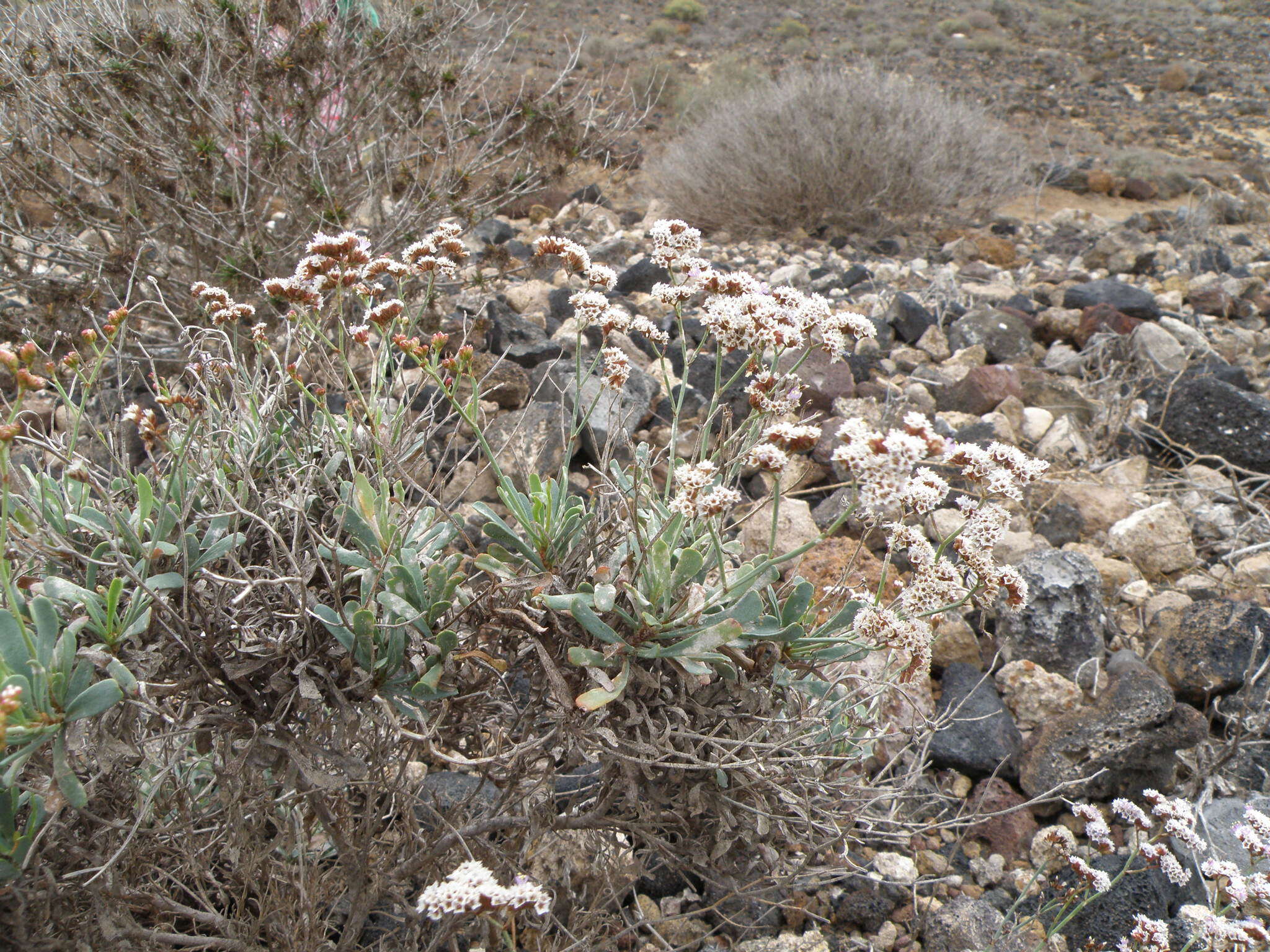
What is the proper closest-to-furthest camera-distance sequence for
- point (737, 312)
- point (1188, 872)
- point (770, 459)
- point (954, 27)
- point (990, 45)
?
point (770, 459), point (737, 312), point (1188, 872), point (990, 45), point (954, 27)

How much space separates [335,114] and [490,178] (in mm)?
801

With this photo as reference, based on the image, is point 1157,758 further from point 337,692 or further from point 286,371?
point 286,371

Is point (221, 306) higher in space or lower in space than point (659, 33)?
higher

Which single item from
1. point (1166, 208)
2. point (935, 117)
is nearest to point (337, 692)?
point (935, 117)

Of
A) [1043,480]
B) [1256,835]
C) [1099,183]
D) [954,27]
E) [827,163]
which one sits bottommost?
[1099,183]

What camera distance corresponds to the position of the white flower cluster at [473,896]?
3.54ft

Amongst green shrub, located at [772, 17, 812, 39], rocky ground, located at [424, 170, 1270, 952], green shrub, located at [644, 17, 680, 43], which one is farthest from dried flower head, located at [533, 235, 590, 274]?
green shrub, located at [772, 17, 812, 39]

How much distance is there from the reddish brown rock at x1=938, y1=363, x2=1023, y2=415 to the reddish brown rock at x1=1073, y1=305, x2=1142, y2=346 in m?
1.02

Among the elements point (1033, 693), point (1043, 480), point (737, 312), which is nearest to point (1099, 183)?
point (1043, 480)

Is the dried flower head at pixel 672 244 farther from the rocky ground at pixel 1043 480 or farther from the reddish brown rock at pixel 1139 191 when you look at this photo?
the reddish brown rock at pixel 1139 191

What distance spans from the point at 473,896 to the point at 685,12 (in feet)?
81.8

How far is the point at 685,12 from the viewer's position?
22359 mm

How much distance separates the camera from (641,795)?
5.16 ft

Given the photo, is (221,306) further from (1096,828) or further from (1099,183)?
(1099,183)
